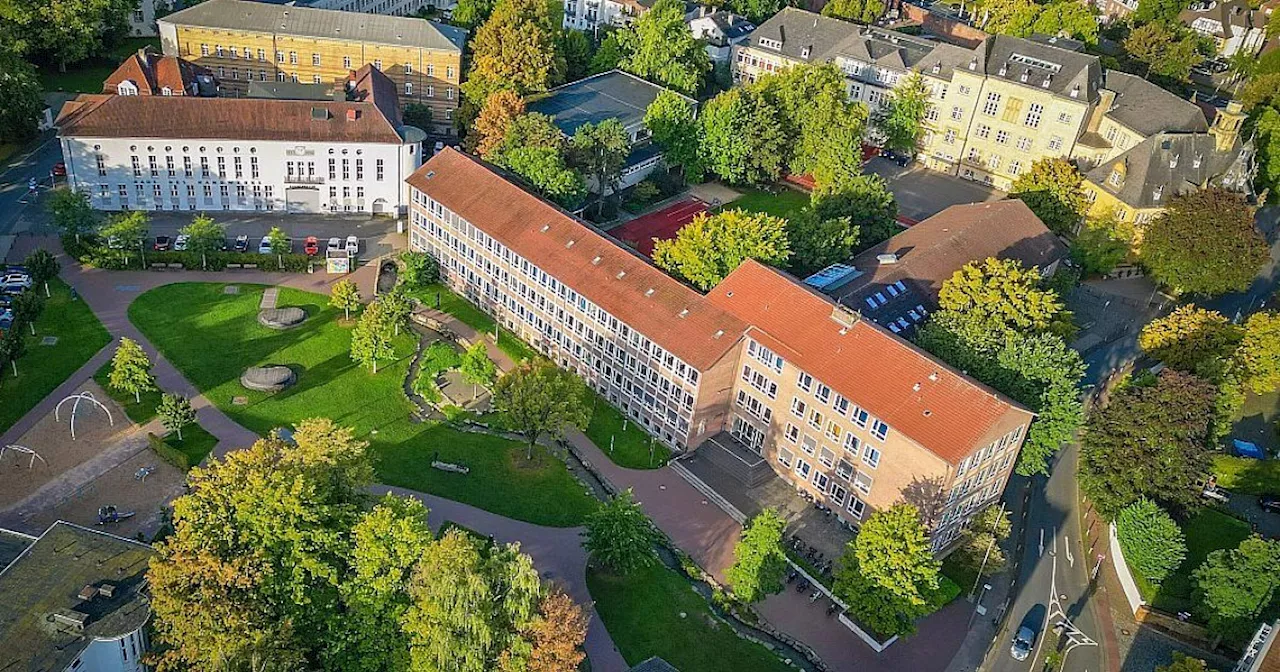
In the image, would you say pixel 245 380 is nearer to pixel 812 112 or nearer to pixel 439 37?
pixel 439 37

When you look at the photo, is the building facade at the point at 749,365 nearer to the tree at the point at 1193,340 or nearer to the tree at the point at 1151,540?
the tree at the point at 1151,540

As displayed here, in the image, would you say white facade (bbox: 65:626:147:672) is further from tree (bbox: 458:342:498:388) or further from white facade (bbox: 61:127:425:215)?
white facade (bbox: 61:127:425:215)

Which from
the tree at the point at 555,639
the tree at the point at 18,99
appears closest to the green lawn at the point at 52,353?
the tree at the point at 18,99

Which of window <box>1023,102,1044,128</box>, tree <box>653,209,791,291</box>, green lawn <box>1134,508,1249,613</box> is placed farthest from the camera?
window <box>1023,102,1044,128</box>

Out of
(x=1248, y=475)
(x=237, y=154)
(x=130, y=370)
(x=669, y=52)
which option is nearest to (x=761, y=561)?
(x=1248, y=475)

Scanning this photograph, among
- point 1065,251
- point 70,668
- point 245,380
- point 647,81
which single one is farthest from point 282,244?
point 1065,251

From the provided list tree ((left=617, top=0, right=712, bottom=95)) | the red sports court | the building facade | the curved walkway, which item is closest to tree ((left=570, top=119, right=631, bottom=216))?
the red sports court
